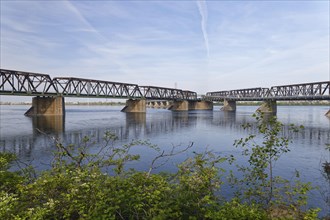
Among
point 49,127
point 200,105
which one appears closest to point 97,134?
point 49,127

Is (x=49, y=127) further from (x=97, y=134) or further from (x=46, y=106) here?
(x=46, y=106)

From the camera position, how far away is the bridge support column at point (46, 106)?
91.1m

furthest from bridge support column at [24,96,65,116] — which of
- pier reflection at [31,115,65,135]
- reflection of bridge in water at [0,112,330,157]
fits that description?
reflection of bridge in water at [0,112,330,157]

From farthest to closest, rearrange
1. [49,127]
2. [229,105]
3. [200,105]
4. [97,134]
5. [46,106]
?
[200,105]
[229,105]
[46,106]
[49,127]
[97,134]

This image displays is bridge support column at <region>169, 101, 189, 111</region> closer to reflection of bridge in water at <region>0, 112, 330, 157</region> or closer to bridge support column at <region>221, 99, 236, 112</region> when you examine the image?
bridge support column at <region>221, 99, 236, 112</region>

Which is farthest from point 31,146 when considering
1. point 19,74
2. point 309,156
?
point 19,74

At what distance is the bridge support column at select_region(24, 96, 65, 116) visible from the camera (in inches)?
3585

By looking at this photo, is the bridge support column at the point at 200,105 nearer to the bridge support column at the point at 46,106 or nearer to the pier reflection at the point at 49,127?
the bridge support column at the point at 46,106

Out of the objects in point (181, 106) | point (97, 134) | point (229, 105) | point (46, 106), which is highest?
point (46, 106)

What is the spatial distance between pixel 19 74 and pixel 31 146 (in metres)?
64.9

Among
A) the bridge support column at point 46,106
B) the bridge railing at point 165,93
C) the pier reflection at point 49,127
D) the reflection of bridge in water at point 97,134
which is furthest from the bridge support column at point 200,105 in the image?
the pier reflection at point 49,127

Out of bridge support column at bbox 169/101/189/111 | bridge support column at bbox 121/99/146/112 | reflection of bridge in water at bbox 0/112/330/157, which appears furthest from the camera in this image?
bridge support column at bbox 169/101/189/111

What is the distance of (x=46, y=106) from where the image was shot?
91.7m

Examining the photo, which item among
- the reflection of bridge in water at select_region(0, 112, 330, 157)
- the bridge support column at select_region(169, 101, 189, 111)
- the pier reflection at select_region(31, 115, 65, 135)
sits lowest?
the reflection of bridge in water at select_region(0, 112, 330, 157)
